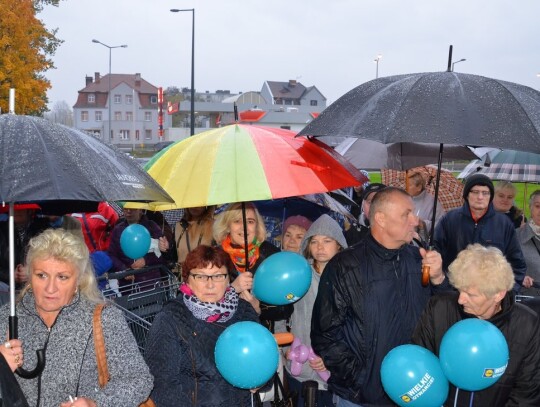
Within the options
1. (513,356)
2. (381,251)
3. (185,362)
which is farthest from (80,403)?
(513,356)

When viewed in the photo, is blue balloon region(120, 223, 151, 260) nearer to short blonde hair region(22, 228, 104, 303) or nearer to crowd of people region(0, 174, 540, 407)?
crowd of people region(0, 174, 540, 407)

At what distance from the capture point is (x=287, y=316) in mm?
4516

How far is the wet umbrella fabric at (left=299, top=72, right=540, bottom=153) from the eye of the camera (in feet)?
10.3

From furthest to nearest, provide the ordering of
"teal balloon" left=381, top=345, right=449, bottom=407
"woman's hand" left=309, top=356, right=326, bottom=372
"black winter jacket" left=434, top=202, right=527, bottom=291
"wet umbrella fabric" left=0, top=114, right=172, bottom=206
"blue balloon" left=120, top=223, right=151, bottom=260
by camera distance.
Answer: "blue balloon" left=120, top=223, right=151, bottom=260 → "black winter jacket" left=434, top=202, right=527, bottom=291 → "woman's hand" left=309, top=356, right=326, bottom=372 → "teal balloon" left=381, top=345, right=449, bottom=407 → "wet umbrella fabric" left=0, top=114, right=172, bottom=206

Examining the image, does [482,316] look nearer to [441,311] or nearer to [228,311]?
[441,311]

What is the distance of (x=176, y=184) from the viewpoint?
4.12 metres

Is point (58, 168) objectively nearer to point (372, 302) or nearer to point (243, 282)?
point (243, 282)

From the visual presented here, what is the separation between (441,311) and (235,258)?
180 cm

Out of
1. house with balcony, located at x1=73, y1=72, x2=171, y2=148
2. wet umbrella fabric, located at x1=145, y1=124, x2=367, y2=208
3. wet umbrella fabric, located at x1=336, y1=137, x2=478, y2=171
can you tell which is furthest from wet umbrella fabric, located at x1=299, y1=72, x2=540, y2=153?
house with balcony, located at x1=73, y1=72, x2=171, y2=148

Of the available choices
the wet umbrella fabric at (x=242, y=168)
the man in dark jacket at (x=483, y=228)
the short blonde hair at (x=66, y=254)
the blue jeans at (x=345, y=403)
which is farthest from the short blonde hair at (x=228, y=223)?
the man in dark jacket at (x=483, y=228)

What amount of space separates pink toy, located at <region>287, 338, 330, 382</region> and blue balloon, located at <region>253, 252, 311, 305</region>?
18.5 inches

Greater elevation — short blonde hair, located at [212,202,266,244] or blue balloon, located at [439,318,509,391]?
short blonde hair, located at [212,202,266,244]

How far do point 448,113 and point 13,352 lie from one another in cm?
259

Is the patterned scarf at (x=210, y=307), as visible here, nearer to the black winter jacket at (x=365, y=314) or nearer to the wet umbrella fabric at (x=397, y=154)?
the black winter jacket at (x=365, y=314)
